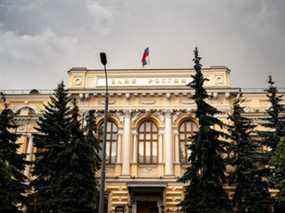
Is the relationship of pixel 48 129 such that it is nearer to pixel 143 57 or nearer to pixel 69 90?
pixel 69 90

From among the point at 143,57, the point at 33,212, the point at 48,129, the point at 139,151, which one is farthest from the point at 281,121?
the point at 33,212

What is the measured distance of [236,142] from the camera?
76.2ft

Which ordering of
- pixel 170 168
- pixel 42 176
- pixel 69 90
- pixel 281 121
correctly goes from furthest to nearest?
pixel 69 90 < pixel 170 168 < pixel 281 121 < pixel 42 176

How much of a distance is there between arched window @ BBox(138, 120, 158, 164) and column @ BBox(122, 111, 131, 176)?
3.13 ft

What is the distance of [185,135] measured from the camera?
27875mm

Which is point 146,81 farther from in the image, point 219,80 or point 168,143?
point 219,80

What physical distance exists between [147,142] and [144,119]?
1.87 metres

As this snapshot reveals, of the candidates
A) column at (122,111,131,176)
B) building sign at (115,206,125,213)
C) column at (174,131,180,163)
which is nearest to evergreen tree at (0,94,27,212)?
building sign at (115,206,125,213)

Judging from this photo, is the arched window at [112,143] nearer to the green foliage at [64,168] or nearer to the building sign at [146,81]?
the building sign at [146,81]

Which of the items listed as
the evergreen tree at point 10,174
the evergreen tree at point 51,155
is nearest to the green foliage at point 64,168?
the evergreen tree at point 51,155

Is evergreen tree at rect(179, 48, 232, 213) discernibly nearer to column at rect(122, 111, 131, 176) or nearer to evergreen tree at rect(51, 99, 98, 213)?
evergreen tree at rect(51, 99, 98, 213)

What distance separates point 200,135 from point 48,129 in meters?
9.49

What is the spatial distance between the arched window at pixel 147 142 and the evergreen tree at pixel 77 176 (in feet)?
19.6

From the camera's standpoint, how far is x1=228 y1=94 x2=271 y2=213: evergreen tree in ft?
69.7
